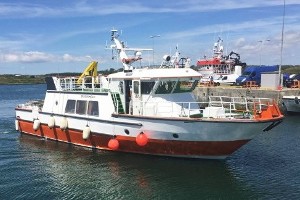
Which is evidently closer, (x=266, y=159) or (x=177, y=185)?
(x=177, y=185)

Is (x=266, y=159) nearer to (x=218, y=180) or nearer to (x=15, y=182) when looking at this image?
(x=218, y=180)

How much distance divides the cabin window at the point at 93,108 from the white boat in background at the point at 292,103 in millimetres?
21179

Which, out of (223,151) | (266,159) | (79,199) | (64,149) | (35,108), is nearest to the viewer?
(79,199)

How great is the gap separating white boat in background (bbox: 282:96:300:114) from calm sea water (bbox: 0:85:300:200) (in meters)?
13.6

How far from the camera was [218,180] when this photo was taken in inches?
662

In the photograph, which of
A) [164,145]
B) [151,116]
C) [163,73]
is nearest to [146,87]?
[163,73]

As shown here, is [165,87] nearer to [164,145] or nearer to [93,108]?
[164,145]

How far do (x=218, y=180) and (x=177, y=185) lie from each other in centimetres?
192

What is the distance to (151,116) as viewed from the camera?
1853 cm

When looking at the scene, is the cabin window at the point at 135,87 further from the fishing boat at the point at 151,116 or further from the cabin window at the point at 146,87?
the cabin window at the point at 146,87

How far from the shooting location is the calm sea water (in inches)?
605

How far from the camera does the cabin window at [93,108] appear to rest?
21.1 meters

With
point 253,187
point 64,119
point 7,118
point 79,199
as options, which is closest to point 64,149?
point 64,119

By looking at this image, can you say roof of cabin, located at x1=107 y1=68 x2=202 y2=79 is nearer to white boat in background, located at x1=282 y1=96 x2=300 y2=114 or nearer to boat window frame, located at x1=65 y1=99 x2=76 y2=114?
boat window frame, located at x1=65 y1=99 x2=76 y2=114
